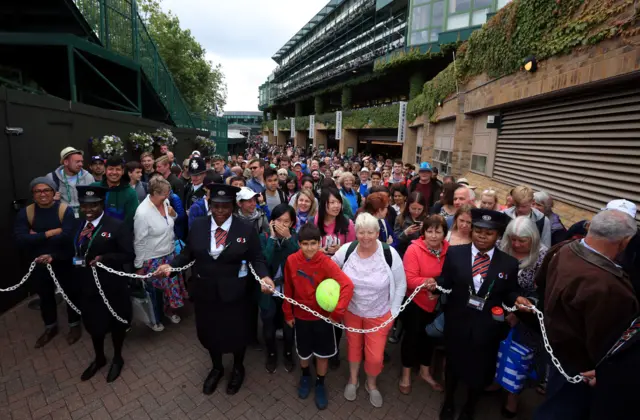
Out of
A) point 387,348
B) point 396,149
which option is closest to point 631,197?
point 387,348

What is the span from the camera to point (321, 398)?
3.37 metres

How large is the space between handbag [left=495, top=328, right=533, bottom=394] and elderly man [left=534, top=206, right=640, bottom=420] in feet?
1.23

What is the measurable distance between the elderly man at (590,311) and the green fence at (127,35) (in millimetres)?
11473

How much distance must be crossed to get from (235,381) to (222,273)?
1.30 meters

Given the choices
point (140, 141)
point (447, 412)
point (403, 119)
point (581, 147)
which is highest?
point (403, 119)

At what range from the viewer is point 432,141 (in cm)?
1398

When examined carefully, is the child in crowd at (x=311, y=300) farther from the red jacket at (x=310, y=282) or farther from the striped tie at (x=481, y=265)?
the striped tie at (x=481, y=265)

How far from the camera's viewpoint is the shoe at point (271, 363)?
3889 millimetres

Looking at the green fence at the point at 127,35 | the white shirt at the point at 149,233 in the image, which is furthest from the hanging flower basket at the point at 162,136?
the white shirt at the point at 149,233

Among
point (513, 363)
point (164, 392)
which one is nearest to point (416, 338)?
point (513, 363)

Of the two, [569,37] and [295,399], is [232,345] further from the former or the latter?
[569,37]

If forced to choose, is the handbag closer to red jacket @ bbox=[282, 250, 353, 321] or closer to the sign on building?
red jacket @ bbox=[282, 250, 353, 321]

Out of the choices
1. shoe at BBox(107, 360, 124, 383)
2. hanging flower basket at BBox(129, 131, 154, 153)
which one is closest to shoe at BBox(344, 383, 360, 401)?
shoe at BBox(107, 360, 124, 383)

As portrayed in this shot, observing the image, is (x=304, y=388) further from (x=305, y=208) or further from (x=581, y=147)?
(x=581, y=147)
